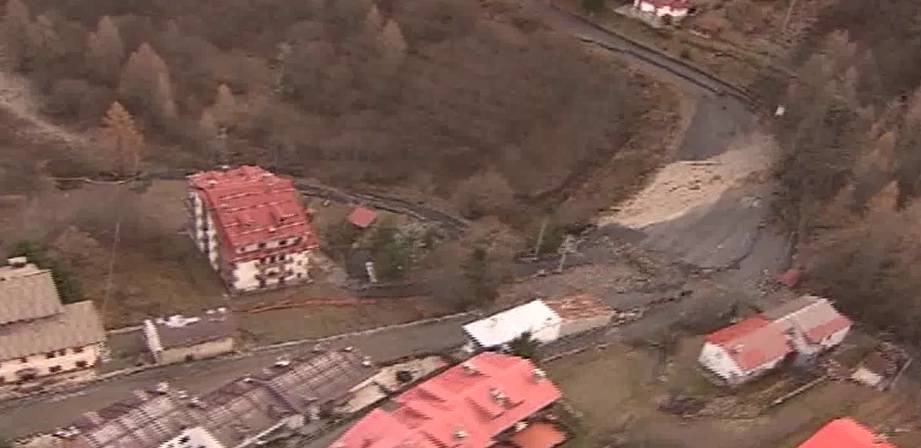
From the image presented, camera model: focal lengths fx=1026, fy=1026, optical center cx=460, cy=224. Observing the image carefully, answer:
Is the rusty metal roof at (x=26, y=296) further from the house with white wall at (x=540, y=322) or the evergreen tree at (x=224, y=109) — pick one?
Result: the evergreen tree at (x=224, y=109)

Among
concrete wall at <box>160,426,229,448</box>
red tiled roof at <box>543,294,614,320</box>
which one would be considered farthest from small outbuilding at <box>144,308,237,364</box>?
red tiled roof at <box>543,294,614,320</box>

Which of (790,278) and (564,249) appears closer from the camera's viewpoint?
(790,278)

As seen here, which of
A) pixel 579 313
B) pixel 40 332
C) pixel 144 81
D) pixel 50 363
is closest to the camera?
pixel 50 363

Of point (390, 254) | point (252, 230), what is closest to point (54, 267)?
point (252, 230)

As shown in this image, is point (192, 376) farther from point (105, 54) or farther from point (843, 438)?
point (105, 54)

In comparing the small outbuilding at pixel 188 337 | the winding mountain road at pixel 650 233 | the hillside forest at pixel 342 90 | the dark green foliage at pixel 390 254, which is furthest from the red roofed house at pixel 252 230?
the hillside forest at pixel 342 90

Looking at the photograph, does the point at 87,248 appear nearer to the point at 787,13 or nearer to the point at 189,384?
the point at 189,384

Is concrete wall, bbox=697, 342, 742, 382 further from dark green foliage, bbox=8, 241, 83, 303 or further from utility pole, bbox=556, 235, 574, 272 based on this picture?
dark green foliage, bbox=8, 241, 83, 303
